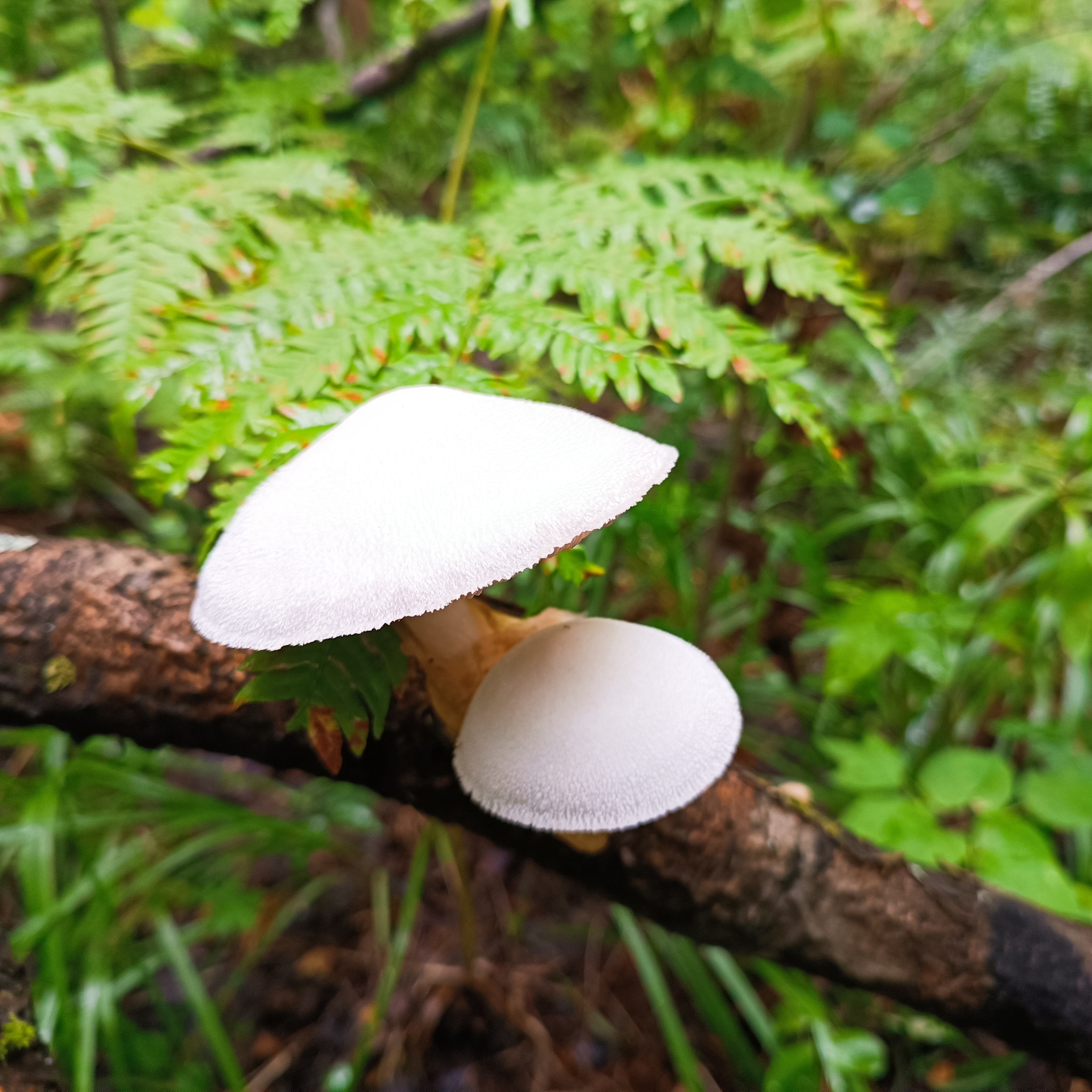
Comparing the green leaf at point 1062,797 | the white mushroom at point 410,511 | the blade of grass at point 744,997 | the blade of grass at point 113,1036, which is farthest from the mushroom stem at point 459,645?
the green leaf at point 1062,797

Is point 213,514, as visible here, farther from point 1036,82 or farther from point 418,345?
point 1036,82

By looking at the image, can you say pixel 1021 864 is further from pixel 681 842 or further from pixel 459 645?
pixel 459 645

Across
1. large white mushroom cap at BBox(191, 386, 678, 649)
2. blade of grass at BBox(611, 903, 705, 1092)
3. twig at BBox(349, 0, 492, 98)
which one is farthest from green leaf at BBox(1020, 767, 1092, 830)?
twig at BBox(349, 0, 492, 98)

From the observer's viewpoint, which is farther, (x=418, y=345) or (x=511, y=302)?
(x=418, y=345)

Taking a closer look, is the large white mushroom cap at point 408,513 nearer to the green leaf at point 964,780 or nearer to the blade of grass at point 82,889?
the blade of grass at point 82,889

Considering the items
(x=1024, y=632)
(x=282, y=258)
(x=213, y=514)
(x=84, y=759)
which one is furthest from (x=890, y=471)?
(x=84, y=759)

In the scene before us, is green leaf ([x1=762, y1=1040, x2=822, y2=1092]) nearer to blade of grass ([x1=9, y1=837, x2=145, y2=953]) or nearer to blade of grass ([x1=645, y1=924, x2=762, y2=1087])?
blade of grass ([x1=645, y1=924, x2=762, y2=1087])
